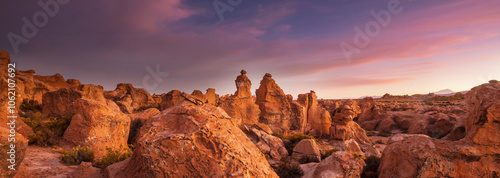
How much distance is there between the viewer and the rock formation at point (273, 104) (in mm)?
23656

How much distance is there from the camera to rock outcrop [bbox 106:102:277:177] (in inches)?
154

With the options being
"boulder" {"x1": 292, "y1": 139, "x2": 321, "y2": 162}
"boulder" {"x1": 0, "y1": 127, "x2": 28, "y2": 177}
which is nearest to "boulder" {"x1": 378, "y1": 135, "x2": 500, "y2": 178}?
"boulder" {"x1": 292, "y1": 139, "x2": 321, "y2": 162}

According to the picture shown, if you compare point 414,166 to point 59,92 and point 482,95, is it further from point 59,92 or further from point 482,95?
point 59,92

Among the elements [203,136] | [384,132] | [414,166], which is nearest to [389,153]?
[414,166]

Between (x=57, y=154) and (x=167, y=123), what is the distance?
5.93 m

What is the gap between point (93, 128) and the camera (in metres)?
8.49

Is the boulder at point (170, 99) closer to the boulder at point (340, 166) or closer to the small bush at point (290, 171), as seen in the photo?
the small bush at point (290, 171)

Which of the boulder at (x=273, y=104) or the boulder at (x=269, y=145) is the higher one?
the boulder at (x=273, y=104)

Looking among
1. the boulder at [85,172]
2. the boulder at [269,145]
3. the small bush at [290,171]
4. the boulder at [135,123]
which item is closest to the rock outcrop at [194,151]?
the boulder at [85,172]

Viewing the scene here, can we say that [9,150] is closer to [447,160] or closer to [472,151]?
[447,160]

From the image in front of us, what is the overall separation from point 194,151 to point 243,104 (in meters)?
18.8

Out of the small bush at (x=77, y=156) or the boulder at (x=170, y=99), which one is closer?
the small bush at (x=77, y=156)

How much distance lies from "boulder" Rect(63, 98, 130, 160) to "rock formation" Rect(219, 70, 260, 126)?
1318 centimetres

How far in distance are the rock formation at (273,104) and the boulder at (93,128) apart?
16.3 m
